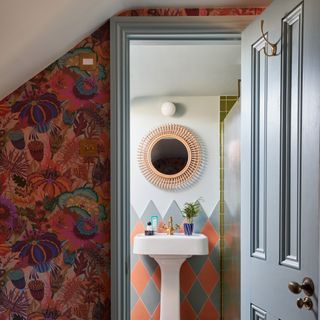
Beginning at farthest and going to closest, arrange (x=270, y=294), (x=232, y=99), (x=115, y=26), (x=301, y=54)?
(x=232, y=99)
(x=115, y=26)
(x=270, y=294)
(x=301, y=54)

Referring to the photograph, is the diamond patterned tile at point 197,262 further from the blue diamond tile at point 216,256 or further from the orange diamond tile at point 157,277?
the orange diamond tile at point 157,277

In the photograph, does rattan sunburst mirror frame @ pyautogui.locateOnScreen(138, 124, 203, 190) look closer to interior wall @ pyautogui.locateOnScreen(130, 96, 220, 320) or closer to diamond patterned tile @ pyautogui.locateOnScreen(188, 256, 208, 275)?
interior wall @ pyautogui.locateOnScreen(130, 96, 220, 320)

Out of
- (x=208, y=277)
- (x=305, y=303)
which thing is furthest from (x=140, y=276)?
(x=305, y=303)

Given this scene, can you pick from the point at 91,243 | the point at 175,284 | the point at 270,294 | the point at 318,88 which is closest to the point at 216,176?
the point at 175,284

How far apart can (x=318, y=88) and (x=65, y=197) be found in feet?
4.34

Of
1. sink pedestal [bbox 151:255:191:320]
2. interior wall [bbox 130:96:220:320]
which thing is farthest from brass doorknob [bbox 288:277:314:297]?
interior wall [bbox 130:96:220:320]

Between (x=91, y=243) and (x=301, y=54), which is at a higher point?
(x=301, y=54)

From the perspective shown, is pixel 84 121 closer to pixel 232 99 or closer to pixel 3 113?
pixel 3 113

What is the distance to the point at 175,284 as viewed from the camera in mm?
4246

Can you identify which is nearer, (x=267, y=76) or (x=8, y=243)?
(x=267, y=76)

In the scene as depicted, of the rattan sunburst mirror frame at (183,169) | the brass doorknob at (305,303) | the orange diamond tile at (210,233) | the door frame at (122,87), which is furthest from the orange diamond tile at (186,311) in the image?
the brass doorknob at (305,303)

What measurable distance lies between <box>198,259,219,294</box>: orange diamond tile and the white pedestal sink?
331 millimetres

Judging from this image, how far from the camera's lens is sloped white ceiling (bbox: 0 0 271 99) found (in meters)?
1.57

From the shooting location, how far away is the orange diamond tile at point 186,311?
452 cm
